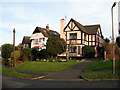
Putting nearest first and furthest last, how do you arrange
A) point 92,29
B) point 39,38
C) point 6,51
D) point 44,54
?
point 44,54 < point 6,51 < point 92,29 < point 39,38

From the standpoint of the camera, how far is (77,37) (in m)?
31.5

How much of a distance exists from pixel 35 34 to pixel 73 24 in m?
13.4

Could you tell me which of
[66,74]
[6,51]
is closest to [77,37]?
[66,74]

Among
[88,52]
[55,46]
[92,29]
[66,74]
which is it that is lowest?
[66,74]

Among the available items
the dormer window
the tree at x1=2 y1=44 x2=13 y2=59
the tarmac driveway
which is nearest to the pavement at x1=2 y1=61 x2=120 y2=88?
the tarmac driveway

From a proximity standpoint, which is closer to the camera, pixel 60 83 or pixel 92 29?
pixel 60 83

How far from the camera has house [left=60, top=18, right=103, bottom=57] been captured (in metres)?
31.0

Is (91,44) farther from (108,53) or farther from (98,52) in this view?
(108,53)

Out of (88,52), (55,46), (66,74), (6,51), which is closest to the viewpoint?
(66,74)

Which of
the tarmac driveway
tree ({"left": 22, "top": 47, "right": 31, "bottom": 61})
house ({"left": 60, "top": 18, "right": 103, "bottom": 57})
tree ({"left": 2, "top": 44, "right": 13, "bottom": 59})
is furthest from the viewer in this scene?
tree ({"left": 2, "top": 44, "right": 13, "bottom": 59})

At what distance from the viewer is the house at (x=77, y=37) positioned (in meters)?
31.0

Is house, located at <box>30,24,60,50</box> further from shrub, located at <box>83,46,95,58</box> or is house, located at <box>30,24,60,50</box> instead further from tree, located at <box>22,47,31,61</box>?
shrub, located at <box>83,46,95,58</box>

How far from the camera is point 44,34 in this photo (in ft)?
124

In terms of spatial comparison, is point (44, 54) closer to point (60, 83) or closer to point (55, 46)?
point (55, 46)
